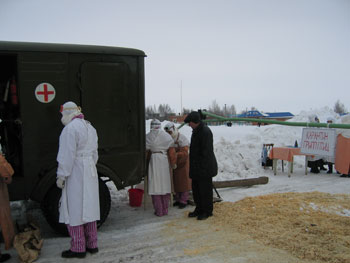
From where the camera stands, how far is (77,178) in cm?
398

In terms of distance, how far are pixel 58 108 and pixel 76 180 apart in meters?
1.40

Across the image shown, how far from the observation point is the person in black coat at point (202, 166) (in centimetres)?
576

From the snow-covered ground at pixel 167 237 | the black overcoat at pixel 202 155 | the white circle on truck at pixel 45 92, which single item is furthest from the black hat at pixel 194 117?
the white circle on truck at pixel 45 92

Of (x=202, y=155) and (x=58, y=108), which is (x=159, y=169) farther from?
(x=58, y=108)

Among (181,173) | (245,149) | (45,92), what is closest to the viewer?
(45,92)

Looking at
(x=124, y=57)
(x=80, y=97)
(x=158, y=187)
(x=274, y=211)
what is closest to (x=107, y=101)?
(x=80, y=97)

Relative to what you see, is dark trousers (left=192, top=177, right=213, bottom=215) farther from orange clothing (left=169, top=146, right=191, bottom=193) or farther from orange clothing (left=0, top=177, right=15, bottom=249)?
orange clothing (left=0, top=177, right=15, bottom=249)

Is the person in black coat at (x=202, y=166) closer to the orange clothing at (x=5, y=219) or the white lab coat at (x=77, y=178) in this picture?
the white lab coat at (x=77, y=178)

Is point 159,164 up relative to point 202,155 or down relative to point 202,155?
down

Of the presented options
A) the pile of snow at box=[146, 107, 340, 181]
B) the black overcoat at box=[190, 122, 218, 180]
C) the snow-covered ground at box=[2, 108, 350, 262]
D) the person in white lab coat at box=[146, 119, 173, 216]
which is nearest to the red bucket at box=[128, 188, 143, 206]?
the snow-covered ground at box=[2, 108, 350, 262]


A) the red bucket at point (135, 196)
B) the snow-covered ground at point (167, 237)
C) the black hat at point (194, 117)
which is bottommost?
the snow-covered ground at point (167, 237)

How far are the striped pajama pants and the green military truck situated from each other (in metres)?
0.80

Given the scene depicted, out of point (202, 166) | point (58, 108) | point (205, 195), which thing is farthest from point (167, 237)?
point (58, 108)

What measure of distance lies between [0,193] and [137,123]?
231cm
